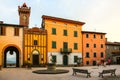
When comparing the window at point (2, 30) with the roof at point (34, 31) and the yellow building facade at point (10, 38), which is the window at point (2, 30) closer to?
the yellow building facade at point (10, 38)

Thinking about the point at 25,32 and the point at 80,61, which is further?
the point at 80,61

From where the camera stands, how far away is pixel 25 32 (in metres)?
37.7

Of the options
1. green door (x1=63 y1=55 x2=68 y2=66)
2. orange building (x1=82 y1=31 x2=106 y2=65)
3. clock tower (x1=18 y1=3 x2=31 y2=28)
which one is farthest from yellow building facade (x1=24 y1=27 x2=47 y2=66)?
orange building (x1=82 y1=31 x2=106 y2=65)

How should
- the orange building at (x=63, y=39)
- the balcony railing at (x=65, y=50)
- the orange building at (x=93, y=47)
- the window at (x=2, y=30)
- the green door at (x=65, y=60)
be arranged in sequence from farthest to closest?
the orange building at (x=93, y=47) < the green door at (x=65, y=60) < the balcony railing at (x=65, y=50) < the orange building at (x=63, y=39) < the window at (x=2, y=30)

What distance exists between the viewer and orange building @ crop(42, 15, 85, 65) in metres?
40.7

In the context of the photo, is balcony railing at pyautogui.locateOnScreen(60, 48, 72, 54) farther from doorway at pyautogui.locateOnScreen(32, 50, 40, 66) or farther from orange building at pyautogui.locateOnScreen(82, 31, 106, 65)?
doorway at pyautogui.locateOnScreen(32, 50, 40, 66)

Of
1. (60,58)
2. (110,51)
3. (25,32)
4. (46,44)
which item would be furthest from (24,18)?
(110,51)

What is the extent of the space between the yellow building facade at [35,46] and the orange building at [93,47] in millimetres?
10746

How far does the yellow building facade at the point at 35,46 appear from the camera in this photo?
37.7 m

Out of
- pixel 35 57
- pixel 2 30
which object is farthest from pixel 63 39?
pixel 2 30

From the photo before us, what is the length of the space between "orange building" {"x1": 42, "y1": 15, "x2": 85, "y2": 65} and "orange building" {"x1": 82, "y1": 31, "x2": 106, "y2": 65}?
157 cm

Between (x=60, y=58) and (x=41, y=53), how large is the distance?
498 centimetres

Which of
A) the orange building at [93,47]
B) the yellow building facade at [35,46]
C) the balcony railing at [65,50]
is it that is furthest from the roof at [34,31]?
the orange building at [93,47]

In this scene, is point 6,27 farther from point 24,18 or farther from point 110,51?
point 110,51
